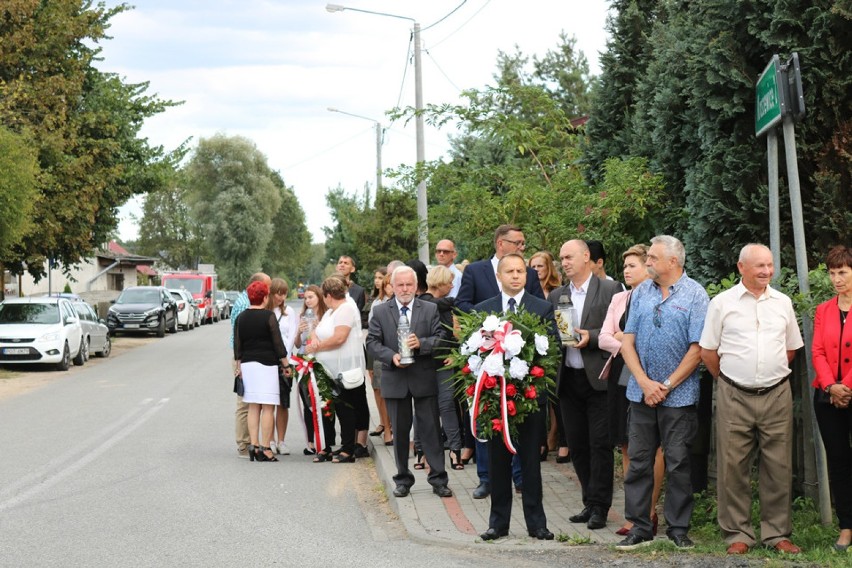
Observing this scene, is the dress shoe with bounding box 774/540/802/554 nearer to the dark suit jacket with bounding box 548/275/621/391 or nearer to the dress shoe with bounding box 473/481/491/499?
the dark suit jacket with bounding box 548/275/621/391

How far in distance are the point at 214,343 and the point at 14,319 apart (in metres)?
11.5

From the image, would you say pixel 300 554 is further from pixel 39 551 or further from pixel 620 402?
pixel 620 402

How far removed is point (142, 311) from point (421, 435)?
31.1 metres

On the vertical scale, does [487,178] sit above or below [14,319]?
above

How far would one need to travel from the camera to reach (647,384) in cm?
681

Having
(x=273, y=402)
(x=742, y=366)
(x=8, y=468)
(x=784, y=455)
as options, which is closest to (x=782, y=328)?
(x=742, y=366)

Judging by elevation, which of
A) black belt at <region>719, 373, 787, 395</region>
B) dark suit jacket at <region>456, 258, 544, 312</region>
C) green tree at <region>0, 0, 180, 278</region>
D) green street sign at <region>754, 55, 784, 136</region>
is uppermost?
green tree at <region>0, 0, 180, 278</region>

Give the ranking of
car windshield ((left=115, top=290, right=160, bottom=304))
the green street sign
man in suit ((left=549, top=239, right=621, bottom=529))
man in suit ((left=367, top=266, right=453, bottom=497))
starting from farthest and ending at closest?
car windshield ((left=115, top=290, right=160, bottom=304)), man in suit ((left=367, top=266, right=453, bottom=497)), man in suit ((left=549, top=239, right=621, bottom=529)), the green street sign

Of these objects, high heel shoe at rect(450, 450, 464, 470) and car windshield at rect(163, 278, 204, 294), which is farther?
car windshield at rect(163, 278, 204, 294)

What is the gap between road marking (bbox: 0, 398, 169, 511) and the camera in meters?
9.24

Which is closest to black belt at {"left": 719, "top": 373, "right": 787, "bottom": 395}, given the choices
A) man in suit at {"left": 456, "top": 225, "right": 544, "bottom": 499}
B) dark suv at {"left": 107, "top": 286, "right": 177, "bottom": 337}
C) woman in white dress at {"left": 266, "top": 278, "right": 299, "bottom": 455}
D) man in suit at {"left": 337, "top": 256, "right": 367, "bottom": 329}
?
man in suit at {"left": 456, "top": 225, "right": 544, "bottom": 499}

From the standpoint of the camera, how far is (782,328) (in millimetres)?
6539

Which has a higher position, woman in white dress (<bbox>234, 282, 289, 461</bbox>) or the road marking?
woman in white dress (<bbox>234, 282, 289, 461</bbox>)

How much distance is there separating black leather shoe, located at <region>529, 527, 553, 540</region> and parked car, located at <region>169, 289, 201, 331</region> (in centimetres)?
3952
